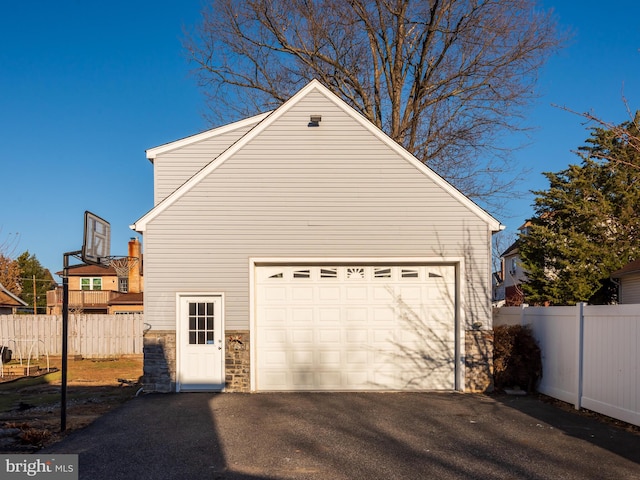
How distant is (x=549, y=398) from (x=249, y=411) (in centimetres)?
603

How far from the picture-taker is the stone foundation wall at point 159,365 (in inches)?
491

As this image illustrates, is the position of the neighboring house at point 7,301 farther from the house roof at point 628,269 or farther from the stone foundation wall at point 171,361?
the house roof at point 628,269

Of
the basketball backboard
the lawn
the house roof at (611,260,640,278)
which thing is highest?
the basketball backboard

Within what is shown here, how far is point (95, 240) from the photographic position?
392 inches

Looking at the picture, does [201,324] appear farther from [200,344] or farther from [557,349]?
[557,349]

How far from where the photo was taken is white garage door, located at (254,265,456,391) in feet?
41.8

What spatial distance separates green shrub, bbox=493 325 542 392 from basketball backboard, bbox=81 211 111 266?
8272mm

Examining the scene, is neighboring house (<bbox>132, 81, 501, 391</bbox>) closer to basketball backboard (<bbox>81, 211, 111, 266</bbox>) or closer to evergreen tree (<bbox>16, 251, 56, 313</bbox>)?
basketball backboard (<bbox>81, 211, 111, 266</bbox>)

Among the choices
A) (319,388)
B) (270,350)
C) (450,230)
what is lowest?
(319,388)

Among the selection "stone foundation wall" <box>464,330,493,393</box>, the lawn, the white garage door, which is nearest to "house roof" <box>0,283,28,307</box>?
the lawn

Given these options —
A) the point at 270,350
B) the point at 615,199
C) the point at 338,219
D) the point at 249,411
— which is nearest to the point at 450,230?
the point at 338,219

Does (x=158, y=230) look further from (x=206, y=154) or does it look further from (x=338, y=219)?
(x=338, y=219)

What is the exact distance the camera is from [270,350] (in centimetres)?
1276

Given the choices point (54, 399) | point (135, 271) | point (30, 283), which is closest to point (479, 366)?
point (54, 399)
